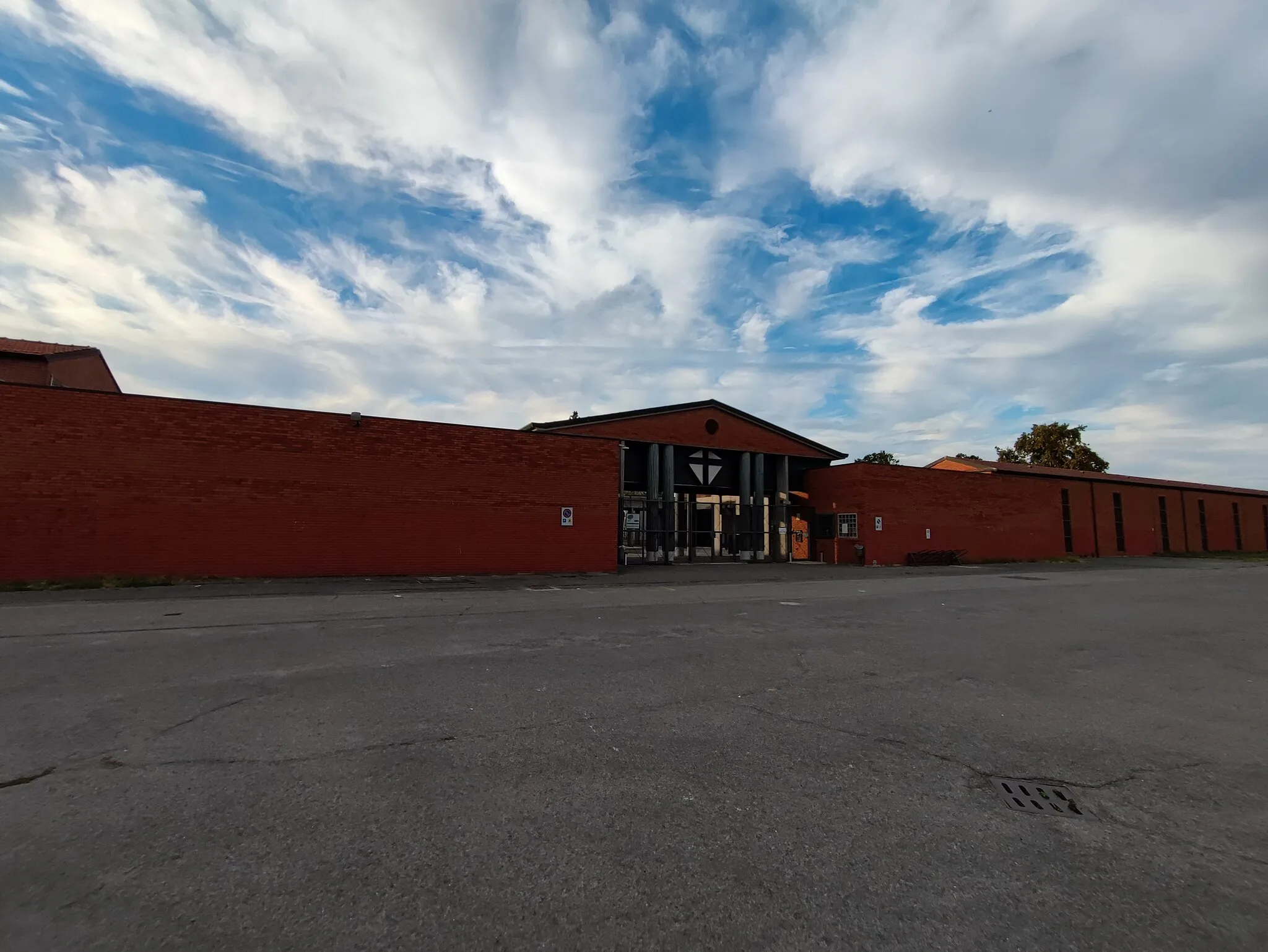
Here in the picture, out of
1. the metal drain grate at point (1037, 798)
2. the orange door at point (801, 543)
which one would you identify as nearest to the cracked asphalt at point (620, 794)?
the metal drain grate at point (1037, 798)

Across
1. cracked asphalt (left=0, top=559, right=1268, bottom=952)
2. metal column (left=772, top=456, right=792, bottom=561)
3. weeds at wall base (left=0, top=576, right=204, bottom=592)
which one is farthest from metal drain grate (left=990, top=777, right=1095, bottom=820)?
metal column (left=772, top=456, right=792, bottom=561)

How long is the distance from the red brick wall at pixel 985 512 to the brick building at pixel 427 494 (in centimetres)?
12

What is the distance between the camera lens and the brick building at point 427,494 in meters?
16.2

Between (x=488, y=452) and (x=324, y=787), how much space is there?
17408mm

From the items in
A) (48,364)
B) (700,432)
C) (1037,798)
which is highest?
(48,364)

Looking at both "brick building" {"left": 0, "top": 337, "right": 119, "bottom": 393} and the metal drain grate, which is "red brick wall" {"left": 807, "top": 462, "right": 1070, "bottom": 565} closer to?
the metal drain grate

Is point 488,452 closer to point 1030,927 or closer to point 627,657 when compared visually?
point 627,657

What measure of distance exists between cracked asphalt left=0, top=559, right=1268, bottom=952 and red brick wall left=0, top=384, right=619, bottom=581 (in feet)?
30.3

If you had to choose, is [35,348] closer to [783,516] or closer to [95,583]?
[95,583]

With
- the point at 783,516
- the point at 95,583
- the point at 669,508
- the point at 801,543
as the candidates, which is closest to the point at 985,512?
the point at 801,543

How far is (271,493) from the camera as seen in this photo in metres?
17.9

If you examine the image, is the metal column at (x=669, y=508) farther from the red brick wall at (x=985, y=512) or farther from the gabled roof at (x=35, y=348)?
the gabled roof at (x=35, y=348)

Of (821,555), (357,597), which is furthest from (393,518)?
(821,555)

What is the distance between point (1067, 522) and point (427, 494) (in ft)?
115
